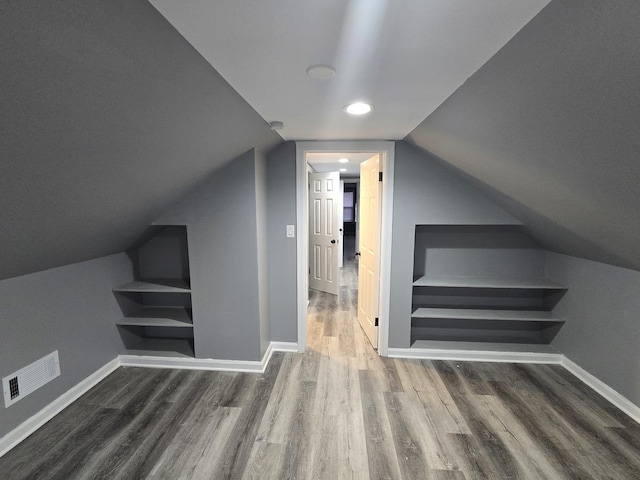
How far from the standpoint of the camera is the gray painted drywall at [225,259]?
8.16ft

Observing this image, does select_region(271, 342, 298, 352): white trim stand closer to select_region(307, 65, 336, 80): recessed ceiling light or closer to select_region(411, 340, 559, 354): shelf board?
select_region(411, 340, 559, 354): shelf board

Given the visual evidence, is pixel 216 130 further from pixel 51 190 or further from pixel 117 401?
pixel 117 401

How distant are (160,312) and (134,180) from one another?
5.65 ft

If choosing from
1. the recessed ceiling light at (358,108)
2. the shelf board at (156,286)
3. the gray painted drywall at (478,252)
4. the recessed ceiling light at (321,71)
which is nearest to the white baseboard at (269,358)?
the shelf board at (156,286)

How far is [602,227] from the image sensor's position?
1778 millimetres

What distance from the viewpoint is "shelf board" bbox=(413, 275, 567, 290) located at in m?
2.68

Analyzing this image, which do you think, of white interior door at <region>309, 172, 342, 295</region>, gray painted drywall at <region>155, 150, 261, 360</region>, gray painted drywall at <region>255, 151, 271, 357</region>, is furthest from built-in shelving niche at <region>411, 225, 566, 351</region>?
white interior door at <region>309, 172, 342, 295</region>

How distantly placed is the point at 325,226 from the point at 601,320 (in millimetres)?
3274

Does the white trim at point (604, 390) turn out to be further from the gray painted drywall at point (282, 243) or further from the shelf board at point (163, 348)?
the shelf board at point (163, 348)

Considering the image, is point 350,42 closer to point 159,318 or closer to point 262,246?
point 262,246

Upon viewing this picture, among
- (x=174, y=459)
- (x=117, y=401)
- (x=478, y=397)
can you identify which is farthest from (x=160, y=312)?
(x=478, y=397)

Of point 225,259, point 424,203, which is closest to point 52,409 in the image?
point 225,259

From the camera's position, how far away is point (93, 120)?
108 cm

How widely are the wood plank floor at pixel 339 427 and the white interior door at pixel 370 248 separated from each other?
0.54 metres
